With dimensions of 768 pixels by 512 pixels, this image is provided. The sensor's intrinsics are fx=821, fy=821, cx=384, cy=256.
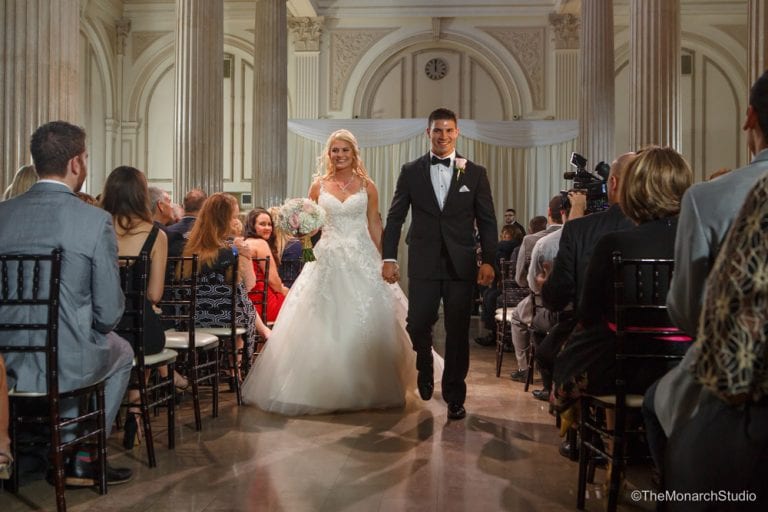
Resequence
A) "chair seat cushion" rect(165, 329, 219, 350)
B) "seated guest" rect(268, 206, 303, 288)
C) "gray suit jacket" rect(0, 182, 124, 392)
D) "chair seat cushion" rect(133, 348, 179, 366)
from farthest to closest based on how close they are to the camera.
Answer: "seated guest" rect(268, 206, 303, 288)
"chair seat cushion" rect(165, 329, 219, 350)
"chair seat cushion" rect(133, 348, 179, 366)
"gray suit jacket" rect(0, 182, 124, 392)

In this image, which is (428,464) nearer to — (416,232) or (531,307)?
(416,232)

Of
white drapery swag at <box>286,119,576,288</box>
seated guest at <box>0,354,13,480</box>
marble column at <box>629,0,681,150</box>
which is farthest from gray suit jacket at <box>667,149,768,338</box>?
white drapery swag at <box>286,119,576,288</box>

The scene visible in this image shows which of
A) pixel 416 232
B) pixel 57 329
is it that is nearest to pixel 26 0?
pixel 416 232

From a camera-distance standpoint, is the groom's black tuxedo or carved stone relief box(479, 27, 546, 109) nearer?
the groom's black tuxedo

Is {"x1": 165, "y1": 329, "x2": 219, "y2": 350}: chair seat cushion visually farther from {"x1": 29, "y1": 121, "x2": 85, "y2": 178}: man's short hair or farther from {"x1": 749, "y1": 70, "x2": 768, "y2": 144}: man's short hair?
{"x1": 749, "y1": 70, "x2": 768, "y2": 144}: man's short hair

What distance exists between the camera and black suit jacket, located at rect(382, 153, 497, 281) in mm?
4812

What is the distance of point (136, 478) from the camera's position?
3.60 m

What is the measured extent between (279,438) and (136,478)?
923 millimetres

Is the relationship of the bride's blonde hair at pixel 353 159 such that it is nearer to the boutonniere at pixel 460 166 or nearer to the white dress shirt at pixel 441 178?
the white dress shirt at pixel 441 178

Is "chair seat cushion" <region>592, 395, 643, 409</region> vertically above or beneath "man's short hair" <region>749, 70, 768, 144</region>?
beneath

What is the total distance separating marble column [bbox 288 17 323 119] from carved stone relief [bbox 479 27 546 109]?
11.9ft

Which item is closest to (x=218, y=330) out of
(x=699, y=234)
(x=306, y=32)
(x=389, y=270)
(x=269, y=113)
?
(x=389, y=270)

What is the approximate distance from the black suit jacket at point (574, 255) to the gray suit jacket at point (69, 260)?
183 centimetres

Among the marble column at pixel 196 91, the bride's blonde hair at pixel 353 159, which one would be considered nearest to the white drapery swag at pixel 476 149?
the marble column at pixel 196 91
